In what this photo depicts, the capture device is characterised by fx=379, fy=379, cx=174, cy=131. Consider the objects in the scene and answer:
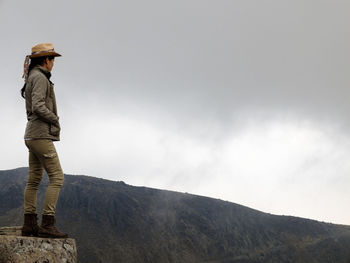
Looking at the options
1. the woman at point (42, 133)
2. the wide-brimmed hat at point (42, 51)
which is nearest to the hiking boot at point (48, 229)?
the woman at point (42, 133)

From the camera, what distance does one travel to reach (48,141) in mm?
5367

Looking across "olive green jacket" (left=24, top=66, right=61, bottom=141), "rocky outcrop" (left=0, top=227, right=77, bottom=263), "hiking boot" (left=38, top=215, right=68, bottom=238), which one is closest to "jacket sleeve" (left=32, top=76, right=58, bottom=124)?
"olive green jacket" (left=24, top=66, right=61, bottom=141)

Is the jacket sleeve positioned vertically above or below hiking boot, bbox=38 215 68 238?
above

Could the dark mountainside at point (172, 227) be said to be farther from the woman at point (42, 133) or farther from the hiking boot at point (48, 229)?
the hiking boot at point (48, 229)

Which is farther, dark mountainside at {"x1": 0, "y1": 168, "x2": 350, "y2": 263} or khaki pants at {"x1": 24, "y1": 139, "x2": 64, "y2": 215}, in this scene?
dark mountainside at {"x1": 0, "y1": 168, "x2": 350, "y2": 263}

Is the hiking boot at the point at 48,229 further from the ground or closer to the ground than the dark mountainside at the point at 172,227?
closer to the ground

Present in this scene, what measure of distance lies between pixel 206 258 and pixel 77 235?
2477 cm

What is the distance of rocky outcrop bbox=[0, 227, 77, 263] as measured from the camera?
15.7ft

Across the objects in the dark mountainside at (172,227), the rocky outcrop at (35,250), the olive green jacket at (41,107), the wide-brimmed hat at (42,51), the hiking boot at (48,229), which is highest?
the dark mountainside at (172,227)

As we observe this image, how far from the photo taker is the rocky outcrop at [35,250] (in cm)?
479

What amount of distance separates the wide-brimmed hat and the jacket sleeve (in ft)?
1.35

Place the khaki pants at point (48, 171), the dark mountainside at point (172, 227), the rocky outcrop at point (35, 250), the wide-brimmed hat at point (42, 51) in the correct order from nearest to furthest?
1. the rocky outcrop at point (35, 250)
2. the khaki pants at point (48, 171)
3. the wide-brimmed hat at point (42, 51)
4. the dark mountainside at point (172, 227)

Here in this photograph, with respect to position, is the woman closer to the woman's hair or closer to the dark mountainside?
the woman's hair

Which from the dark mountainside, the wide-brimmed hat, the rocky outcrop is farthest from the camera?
the dark mountainside
